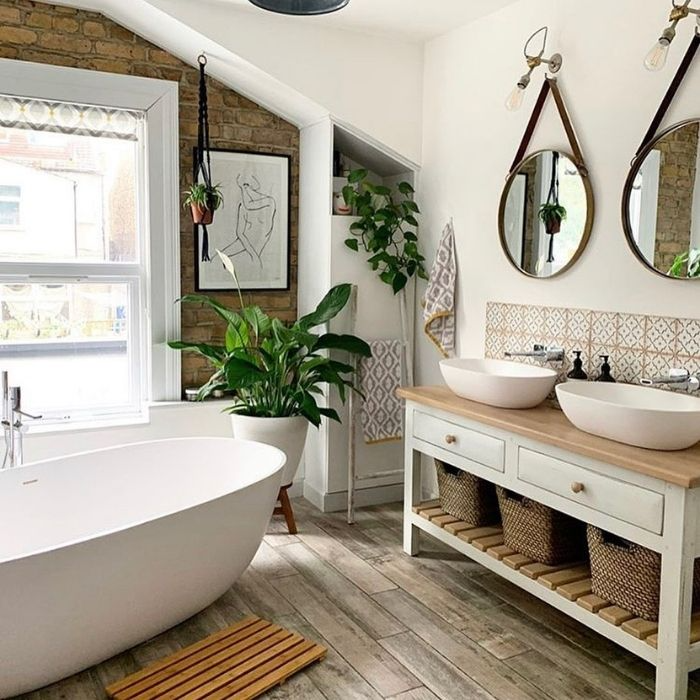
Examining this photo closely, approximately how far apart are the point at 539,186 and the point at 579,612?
183 centimetres

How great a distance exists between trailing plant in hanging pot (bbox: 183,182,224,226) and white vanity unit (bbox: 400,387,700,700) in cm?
138

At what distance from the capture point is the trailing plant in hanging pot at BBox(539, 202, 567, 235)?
3.26 metres

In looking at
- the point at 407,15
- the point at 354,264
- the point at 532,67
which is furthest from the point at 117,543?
the point at 407,15

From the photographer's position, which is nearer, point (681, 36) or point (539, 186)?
point (681, 36)

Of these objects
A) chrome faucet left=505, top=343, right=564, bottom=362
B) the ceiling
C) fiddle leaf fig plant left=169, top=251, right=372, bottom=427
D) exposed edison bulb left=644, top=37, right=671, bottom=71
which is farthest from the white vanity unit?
the ceiling

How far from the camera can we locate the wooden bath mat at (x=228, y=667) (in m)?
2.42

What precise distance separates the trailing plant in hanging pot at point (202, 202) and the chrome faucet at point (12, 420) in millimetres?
1249

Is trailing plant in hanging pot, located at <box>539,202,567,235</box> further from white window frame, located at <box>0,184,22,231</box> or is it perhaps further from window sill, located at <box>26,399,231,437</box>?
white window frame, located at <box>0,184,22,231</box>

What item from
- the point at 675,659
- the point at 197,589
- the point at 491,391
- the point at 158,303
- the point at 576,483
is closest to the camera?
the point at 675,659

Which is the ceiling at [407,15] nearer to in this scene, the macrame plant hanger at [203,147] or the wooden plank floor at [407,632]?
the macrame plant hanger at [203,147]

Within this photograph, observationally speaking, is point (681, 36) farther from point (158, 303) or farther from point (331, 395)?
point (158, 303)

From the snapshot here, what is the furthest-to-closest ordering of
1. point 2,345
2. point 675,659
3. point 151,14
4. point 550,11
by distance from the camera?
point 2,345 < point 151,14 < point 550,11 < point 675,659

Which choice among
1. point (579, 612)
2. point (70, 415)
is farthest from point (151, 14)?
point (579, 612)

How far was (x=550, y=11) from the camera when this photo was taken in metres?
3.27
